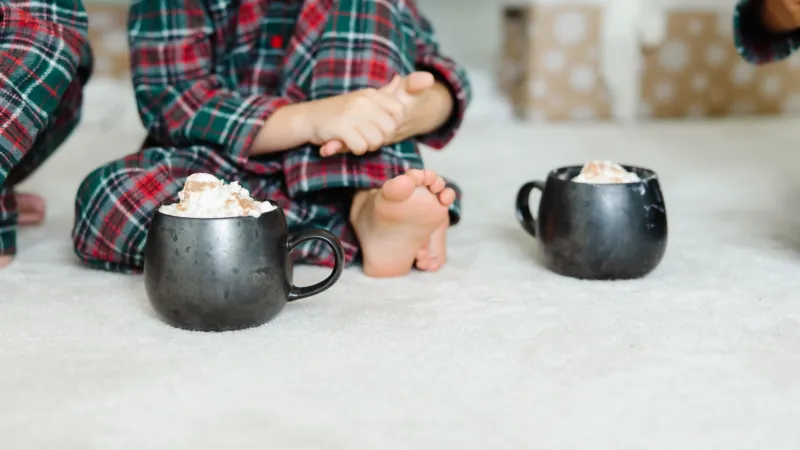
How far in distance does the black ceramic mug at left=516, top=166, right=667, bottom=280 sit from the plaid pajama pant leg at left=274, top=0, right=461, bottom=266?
15 centimetres

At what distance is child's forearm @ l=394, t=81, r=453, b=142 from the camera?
1000 millimetres

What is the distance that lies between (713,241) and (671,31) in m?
1.56

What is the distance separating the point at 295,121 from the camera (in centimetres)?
95

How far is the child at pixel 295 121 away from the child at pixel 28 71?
0.08 meters

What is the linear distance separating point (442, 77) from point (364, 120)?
0.64 feet

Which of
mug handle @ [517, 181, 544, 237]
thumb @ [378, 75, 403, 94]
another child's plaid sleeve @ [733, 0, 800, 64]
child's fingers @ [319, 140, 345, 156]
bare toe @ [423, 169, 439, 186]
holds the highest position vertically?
another child's plaid sleeve @ [733, 0, 800, 64]

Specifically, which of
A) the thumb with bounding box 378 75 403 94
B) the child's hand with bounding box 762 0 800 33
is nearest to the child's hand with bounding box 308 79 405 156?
the thumb with bounding box 378 75 403 94

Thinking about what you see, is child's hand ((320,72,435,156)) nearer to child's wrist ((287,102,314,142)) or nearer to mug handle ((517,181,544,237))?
child's wrist ((287,102,314,142))

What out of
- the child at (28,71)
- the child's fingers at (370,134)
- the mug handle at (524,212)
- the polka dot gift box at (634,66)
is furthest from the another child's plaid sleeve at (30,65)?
the polka dot gift box at (634,66)

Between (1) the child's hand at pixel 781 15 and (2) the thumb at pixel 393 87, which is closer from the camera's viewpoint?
(2) the thumb at pixel 393 87

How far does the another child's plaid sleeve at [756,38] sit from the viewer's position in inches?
44.9

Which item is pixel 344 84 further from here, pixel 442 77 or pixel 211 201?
pixel 211 201

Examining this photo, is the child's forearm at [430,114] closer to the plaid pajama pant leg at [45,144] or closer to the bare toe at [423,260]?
the bare toe at [423,260]

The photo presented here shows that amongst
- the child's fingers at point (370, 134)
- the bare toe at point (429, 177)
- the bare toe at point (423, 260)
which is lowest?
the bare toe at point (423, 260)
